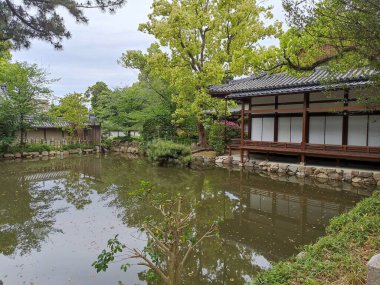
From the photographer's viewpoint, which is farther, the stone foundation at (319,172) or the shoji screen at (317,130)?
the shoji screen at (317,130)

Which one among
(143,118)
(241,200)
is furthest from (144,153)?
(241,200)

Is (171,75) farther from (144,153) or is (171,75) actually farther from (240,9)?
(144,153)

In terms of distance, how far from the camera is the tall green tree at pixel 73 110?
1095 inches

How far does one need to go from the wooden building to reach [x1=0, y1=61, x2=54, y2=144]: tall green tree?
14013 mm

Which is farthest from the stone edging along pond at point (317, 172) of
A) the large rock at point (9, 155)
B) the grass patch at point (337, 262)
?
the large rock at point (9, 155)

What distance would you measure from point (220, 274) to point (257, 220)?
3.19m

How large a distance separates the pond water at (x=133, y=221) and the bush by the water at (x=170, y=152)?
3.82 meters

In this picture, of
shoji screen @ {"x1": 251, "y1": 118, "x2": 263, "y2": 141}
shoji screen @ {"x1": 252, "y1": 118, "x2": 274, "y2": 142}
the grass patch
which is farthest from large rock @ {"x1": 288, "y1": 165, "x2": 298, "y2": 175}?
the grass patch

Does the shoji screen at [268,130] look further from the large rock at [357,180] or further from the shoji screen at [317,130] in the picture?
the large rock at [357,180]

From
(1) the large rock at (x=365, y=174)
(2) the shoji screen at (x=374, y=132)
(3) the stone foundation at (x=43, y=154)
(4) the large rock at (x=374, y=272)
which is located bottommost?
(3) the stone foundation at (x=43, y=154)

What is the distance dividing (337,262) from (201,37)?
1931 centimetres

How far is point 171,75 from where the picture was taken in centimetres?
2127

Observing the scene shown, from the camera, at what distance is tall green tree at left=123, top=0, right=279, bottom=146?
20.0 meters

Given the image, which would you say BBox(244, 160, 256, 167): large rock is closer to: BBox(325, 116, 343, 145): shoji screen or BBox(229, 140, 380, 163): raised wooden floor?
BBox(229, 140, 380, 163): raised wooden floor
